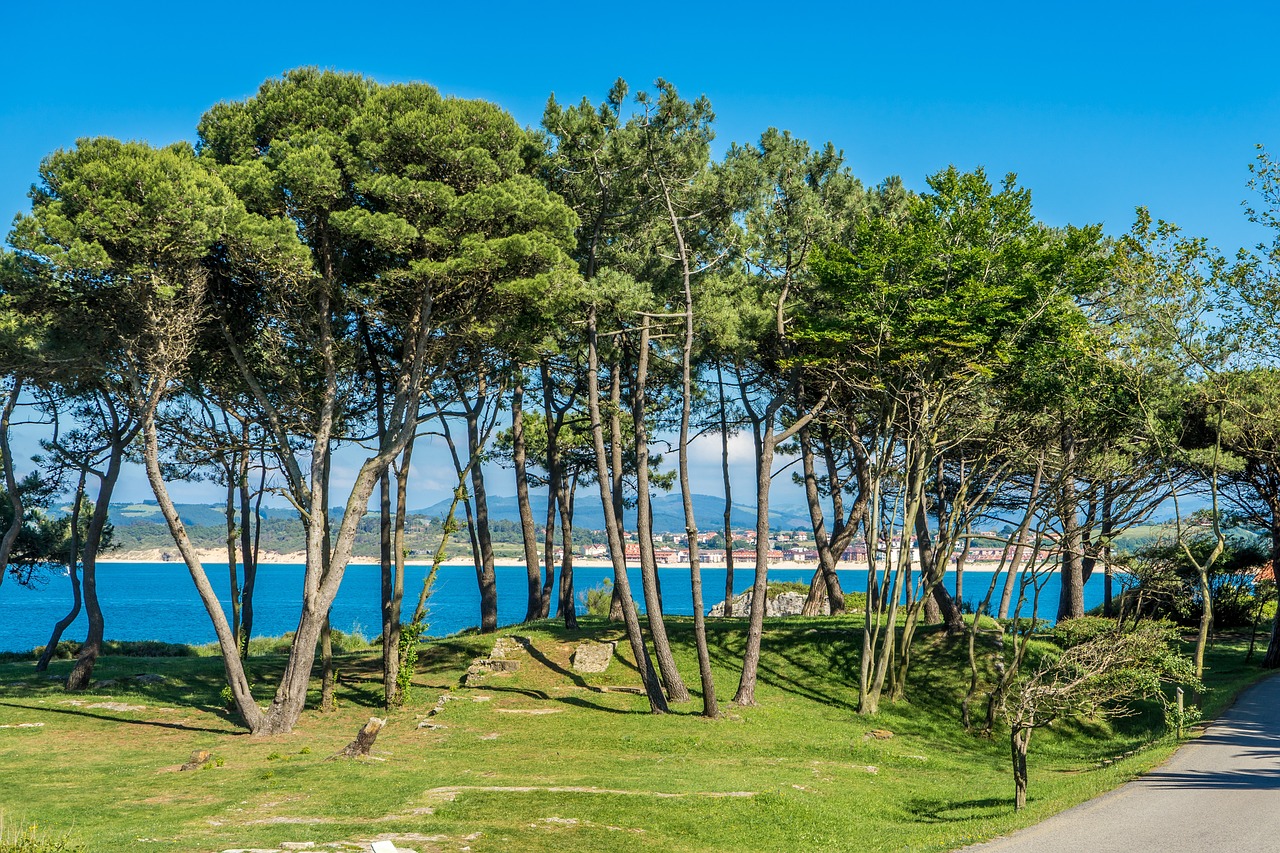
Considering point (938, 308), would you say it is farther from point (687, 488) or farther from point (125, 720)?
point (125, 720)

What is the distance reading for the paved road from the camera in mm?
10633

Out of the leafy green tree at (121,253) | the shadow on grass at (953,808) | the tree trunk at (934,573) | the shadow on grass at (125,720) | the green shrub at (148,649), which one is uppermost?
the leafy green tree at (121,253)

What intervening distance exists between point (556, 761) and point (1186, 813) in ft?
32.3

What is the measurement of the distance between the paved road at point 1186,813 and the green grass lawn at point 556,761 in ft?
1.93

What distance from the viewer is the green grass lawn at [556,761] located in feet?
38.3

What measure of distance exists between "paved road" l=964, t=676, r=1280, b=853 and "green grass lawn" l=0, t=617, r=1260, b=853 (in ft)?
1.93

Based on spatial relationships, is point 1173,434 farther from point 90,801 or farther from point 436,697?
point 90,801

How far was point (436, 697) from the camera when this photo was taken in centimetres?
2322

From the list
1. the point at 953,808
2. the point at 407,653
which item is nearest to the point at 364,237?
the point at 407,653

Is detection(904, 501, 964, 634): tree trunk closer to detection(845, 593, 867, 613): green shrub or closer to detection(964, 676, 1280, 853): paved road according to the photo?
detection(964, 676, 1280, 853): paved road

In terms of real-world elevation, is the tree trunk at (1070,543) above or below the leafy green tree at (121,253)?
below

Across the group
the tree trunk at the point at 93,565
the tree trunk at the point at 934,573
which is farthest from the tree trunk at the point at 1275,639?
the tree trunk at the point at 93,565

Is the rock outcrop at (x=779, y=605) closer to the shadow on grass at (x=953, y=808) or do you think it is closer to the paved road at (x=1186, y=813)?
the paved road at (x=1186, y=813)

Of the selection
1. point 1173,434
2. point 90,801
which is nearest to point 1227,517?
point 1173,434
